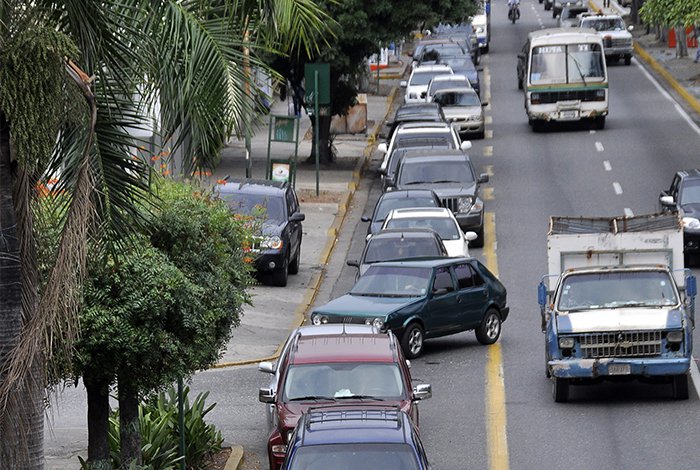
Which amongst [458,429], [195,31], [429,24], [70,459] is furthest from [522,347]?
[429,24]

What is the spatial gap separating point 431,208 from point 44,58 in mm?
19491

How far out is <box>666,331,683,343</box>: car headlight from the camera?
18.4 m

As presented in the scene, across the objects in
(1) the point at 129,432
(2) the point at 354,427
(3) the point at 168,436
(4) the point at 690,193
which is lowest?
(3) the point at 168,436

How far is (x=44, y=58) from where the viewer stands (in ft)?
32.2

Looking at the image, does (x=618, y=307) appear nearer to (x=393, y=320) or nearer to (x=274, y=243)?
(x=393, y=320)

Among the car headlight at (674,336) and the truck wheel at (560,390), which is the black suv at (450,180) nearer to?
the truck wheel at (560,390)

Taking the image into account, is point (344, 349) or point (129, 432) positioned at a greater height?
point (344, 349)

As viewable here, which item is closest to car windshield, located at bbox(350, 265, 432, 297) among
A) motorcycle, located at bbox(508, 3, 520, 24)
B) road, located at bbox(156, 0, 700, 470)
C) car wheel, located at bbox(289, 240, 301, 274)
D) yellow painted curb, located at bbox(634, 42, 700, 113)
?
road, located at bbox(156, 0, 700, 470)

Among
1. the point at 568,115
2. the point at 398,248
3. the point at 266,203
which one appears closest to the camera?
the point at 398,248

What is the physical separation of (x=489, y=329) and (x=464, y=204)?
28.0ft

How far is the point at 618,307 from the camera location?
19094mm

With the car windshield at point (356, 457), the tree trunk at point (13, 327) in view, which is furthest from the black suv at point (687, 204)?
the tree trunk at point (13, 327)

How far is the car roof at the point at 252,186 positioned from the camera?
28.7 metres

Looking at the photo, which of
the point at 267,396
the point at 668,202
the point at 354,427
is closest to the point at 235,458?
the point at 267,396
